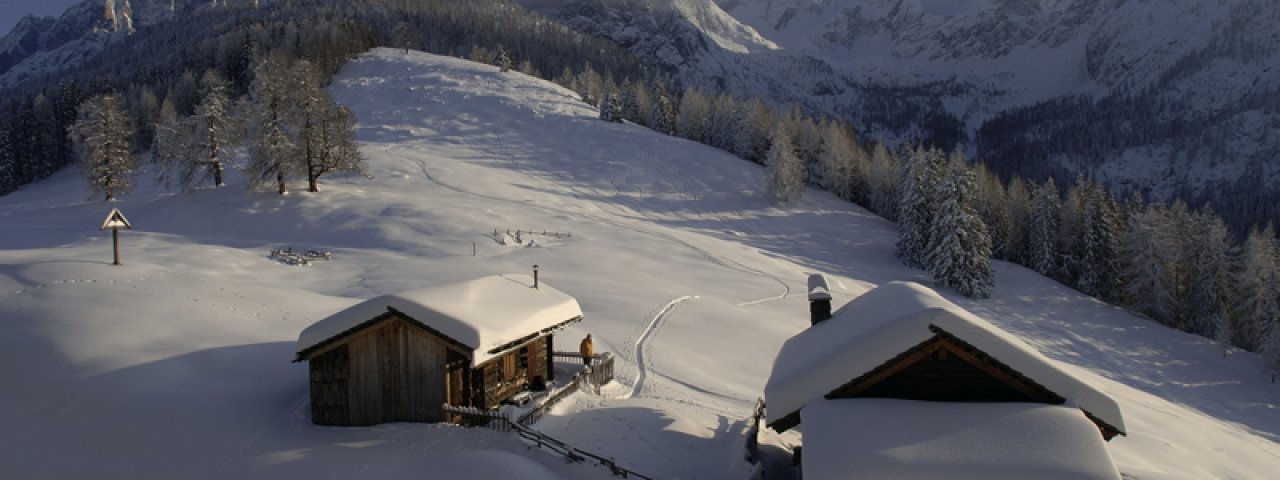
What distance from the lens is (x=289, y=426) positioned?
592 inches

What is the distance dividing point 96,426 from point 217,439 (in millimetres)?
2385

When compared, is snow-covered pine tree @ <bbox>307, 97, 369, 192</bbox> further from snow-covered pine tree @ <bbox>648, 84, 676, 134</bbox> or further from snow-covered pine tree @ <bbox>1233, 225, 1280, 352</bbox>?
snow-covered pine tree @ <bbox>1233, 225, 1280, 352</bbox>

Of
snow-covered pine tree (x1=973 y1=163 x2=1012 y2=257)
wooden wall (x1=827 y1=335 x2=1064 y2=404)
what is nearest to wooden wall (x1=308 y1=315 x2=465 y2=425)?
wooden wall (x1=827 y1=335 x2=1064 y2=404)

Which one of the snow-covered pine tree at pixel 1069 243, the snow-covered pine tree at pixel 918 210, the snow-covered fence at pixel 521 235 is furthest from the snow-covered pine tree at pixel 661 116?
the snow-covered fence at pixel 521 235

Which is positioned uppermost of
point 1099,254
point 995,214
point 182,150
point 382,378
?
point 182,150

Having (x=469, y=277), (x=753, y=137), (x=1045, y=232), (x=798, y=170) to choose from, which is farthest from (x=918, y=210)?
(x=469, y=277)

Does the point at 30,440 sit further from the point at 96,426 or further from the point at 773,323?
the point at 773,323

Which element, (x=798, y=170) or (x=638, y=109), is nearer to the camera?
(x=798, y=170)

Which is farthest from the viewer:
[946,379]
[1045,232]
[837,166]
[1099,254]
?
[837,166]

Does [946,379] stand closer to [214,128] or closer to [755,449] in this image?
[755,449]

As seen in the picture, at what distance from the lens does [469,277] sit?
105 ft

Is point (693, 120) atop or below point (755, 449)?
atop

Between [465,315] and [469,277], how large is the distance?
55.6 ft

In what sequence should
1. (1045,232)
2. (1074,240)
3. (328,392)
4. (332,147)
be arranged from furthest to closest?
(1045,232) < (1074,240) < (332,147) < (328,392)
